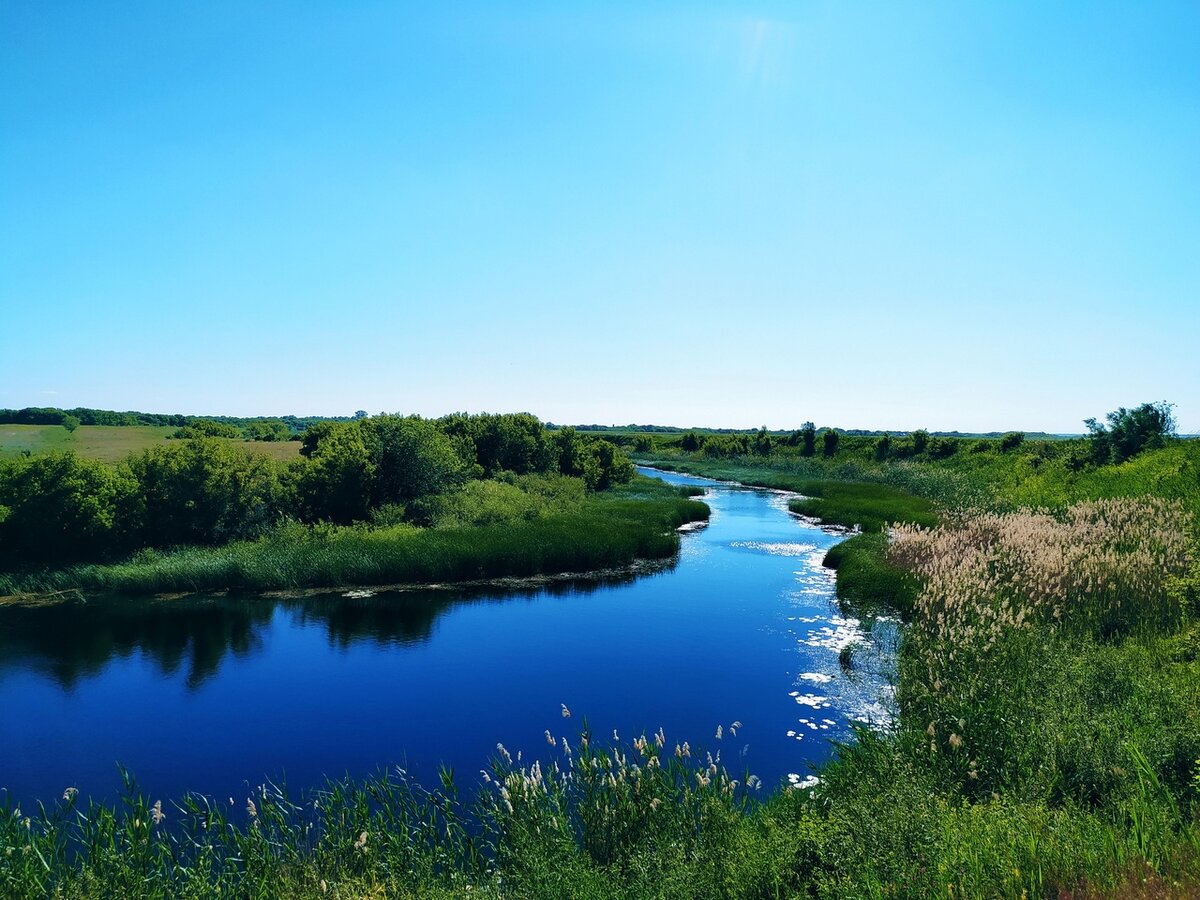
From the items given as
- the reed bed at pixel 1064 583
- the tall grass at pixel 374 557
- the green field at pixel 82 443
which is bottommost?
the tall grass at pixel 374 557

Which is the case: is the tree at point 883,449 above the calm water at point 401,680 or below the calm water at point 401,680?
above

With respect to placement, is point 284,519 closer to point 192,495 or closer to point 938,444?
point 192,495

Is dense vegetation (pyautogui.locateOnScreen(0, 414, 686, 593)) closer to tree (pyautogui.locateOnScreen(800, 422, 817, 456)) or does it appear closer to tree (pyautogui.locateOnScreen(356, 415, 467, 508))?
tree (pyautogui.locateOnScreen(356, 415, 467, 508))

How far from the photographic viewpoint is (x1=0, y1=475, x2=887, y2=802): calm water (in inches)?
520

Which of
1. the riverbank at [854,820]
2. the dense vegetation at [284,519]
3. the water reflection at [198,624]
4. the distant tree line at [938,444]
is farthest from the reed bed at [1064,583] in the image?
the distant tree line at [938,444]

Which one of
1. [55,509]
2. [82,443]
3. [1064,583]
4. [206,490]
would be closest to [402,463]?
[206,490]

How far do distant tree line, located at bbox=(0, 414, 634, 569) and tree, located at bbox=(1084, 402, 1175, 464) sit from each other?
39162 mm

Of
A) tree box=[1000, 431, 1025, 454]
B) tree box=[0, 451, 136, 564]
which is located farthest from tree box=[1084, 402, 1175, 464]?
tree box=[0, 451, 136, 564]

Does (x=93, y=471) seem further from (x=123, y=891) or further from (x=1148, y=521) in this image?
(x=1148, y=521)

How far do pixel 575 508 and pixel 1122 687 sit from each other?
1319 inches

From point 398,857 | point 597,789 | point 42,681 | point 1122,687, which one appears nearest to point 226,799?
point 398,857

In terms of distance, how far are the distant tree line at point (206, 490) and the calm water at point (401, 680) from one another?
4.72 m

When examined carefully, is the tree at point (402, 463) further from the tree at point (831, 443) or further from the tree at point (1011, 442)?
the tree at point (831, 443)

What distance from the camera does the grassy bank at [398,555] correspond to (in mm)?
26219
